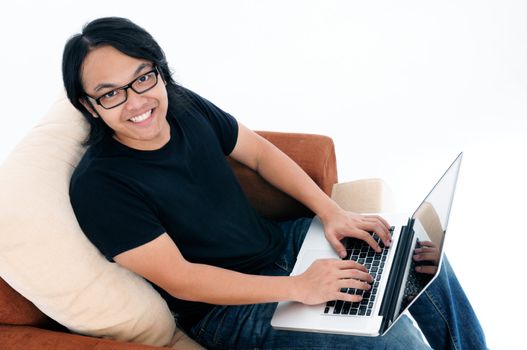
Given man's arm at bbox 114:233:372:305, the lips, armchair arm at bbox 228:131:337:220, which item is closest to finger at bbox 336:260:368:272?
man's arm at bbox 114:233:372:305

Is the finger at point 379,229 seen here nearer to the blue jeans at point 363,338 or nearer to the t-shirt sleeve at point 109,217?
the blue jeans at point 363,338

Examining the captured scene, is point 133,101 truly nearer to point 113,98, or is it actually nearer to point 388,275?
point 113,98

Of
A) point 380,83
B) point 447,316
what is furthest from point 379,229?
point 380,83

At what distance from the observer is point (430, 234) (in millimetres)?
1614

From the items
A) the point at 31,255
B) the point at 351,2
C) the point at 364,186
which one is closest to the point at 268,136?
the point at 364,186

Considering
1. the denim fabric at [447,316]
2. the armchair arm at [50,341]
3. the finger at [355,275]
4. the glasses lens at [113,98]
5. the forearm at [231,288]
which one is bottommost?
the denim fabric at [447,316]

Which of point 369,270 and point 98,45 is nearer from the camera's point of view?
point 98,45

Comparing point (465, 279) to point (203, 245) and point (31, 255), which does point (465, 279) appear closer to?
point (203, 245)

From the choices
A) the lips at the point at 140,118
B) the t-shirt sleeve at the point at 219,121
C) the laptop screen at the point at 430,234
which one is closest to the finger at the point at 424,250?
the laptop screen at the point at 430,234

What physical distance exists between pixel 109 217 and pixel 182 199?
213 millimetres

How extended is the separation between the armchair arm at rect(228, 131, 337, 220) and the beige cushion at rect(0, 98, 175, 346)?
0.48 meters

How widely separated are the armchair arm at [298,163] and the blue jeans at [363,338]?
0.70 ft

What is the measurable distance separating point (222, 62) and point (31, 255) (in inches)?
86.8

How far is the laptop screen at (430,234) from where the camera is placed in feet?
4.91
